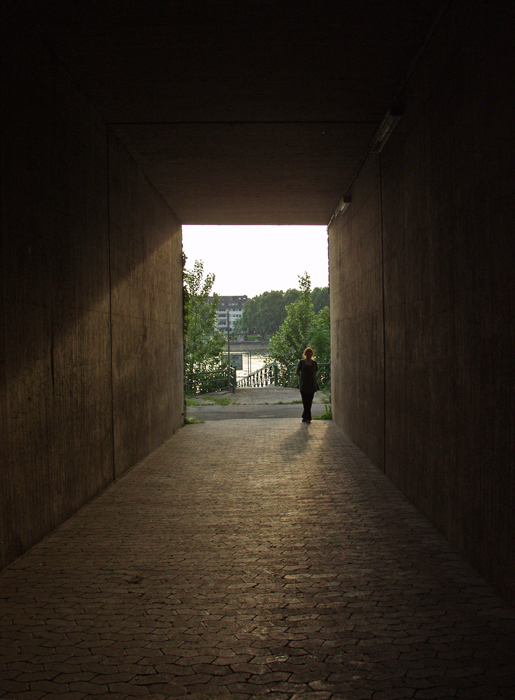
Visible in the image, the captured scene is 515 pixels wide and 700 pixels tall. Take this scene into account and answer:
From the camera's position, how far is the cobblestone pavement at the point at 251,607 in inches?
114

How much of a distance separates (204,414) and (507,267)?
12.0 metres

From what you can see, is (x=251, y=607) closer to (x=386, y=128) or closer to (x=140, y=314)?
(x=386, y=128)

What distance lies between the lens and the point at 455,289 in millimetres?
4688

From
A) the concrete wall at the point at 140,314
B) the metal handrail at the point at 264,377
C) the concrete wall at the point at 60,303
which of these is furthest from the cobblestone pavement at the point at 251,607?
the metal handrail at the point at 264,377

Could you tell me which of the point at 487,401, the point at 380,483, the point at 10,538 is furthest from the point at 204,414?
the point at 487,401

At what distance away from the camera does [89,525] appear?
555 cm

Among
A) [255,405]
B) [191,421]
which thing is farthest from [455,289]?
[255,405]

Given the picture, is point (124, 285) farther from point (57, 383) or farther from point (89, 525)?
point (89, 525)

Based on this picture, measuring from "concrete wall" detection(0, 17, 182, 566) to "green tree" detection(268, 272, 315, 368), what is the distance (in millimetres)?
19567

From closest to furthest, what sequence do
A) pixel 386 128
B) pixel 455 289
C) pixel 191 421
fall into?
pixel 455 289 < pixel 386 128 < pixel 191 421

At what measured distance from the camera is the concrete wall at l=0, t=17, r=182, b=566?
15.0 feet

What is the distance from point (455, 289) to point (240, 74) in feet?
10.4

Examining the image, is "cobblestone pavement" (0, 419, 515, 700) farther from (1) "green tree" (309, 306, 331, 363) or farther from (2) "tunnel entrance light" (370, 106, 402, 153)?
(1) "green tree" (309, 306, 331, 363)

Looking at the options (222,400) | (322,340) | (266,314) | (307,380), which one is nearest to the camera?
(307,380)
